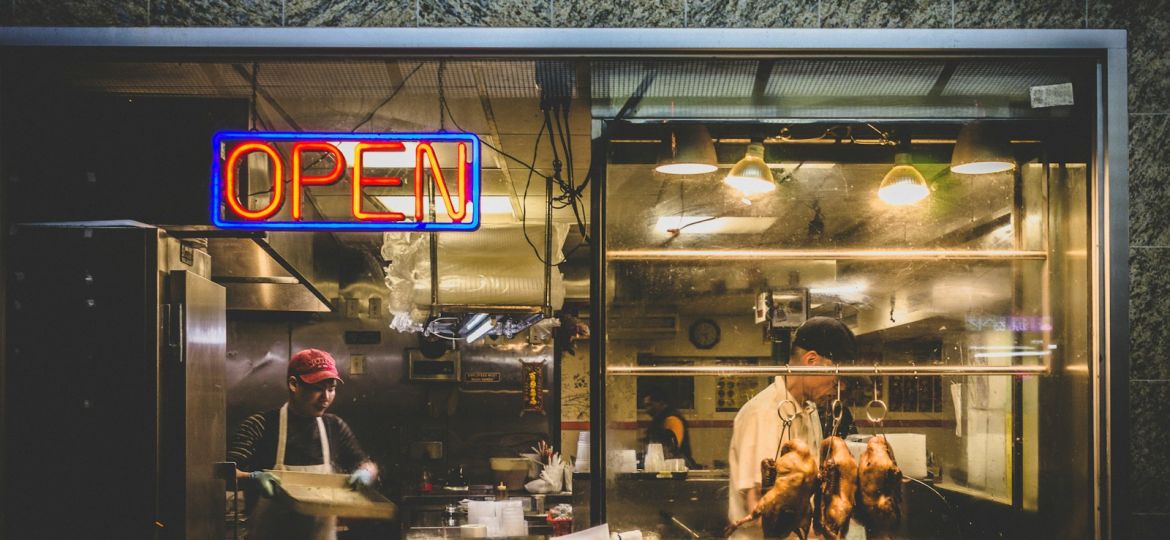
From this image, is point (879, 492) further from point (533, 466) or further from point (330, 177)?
point (533, 466)

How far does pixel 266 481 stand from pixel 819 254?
393 cm

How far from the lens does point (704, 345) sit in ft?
14.0

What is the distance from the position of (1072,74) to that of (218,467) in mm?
4077

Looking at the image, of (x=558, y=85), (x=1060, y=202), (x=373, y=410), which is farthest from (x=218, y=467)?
(x=373, y=410)

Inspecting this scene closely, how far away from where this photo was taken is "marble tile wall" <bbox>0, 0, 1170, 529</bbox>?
318 cm

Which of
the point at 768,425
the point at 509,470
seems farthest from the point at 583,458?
the point at 768,425

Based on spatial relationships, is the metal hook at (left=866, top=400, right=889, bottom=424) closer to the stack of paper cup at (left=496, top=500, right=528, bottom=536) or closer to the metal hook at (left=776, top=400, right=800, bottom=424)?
the metal hook at (left=776, top=400, right=800, bottom=424)

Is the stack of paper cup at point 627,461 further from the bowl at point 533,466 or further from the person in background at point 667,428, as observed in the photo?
the bowl at point 533,466

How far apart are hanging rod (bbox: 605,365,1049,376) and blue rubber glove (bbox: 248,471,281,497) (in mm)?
3024

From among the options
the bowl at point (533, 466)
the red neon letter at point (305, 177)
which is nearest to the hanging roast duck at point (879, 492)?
the red neon letter at point (305, 177)

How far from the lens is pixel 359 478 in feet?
20.8

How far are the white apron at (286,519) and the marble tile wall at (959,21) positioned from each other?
3.69 metres

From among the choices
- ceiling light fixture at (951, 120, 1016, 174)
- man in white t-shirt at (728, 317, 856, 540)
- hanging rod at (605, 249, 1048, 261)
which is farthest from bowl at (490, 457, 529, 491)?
ceiling light fixture at (951, 120, 1016, 174)

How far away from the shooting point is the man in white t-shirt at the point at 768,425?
4.39 meters
